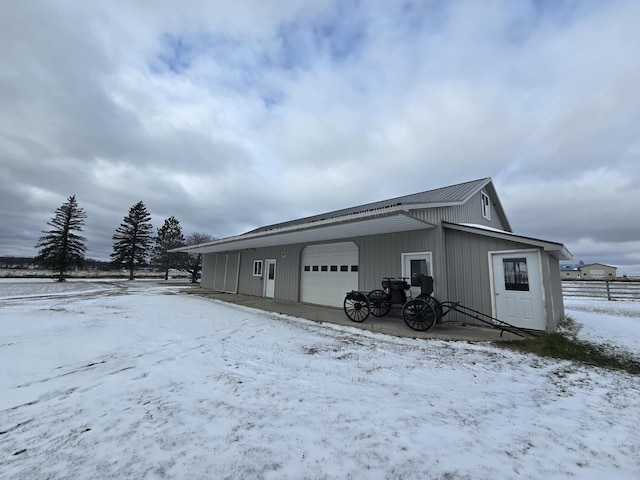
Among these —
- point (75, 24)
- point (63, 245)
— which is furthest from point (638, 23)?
point (63, 245)

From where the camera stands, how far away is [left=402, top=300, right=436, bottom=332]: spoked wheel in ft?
21.7

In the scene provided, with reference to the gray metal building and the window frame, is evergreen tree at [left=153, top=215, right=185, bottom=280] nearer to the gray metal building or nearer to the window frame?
the gray metal building

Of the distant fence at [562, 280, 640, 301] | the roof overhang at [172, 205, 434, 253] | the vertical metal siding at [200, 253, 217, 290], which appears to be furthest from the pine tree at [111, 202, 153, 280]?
the distant fence at [562, 280, 640, 301]

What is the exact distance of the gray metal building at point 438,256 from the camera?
6871 millimetres

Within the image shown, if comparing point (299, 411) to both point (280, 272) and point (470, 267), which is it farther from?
point (280, 272)

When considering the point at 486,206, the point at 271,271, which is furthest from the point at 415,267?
the point at 271,271

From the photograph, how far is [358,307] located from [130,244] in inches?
1402

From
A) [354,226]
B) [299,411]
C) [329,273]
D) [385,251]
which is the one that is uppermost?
[354,226]

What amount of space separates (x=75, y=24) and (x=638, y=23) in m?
14.4

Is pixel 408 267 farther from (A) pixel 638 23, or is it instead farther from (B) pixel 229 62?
(B) pixel 229 62

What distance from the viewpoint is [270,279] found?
1393 centimetres

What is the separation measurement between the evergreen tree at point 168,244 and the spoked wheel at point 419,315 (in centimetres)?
3168

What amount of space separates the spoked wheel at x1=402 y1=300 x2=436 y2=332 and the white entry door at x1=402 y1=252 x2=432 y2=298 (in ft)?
3.86

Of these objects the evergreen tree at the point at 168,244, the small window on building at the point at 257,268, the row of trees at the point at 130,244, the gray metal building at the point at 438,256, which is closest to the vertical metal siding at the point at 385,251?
the gray metal building at the point at 438,256
